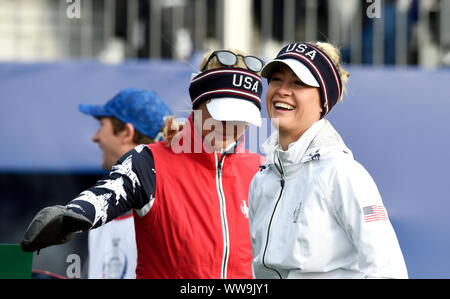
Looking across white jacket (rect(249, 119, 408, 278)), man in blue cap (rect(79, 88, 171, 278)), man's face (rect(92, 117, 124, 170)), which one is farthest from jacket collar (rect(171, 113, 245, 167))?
man's face (rect(92, 117, 124, 170))

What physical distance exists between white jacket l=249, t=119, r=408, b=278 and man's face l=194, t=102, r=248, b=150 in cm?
42

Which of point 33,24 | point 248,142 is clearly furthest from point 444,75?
point 33,24

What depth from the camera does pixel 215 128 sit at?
2410 mm

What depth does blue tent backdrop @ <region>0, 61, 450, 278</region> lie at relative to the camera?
3812mm

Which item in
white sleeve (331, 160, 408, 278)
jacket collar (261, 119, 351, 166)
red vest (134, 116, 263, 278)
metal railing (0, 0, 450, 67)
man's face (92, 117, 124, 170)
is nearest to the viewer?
white sleeve (331, 160, 408, 278)

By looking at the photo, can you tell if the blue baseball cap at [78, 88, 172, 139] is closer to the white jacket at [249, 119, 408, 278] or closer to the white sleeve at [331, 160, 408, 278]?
the white jacket at [249, 119, 408, 278]

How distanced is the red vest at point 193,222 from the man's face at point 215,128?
32mm

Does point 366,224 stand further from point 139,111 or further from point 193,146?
point 139,111

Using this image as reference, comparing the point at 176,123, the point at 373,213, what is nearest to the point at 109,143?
the point at 176,123

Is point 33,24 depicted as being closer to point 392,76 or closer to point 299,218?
point 392,76

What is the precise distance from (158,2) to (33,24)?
3.22ft

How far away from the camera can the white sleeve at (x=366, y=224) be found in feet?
5.57

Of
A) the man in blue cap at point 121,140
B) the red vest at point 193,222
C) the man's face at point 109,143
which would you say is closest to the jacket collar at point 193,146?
the red vest at point 193,222

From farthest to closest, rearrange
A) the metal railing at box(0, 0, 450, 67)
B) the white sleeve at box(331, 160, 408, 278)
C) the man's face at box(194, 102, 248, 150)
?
the metal railing at box(0, 0, 450, 67), the man's face at box(194, 102, 248, 150), the white sleeve at box(331, 160, 408, 278)
